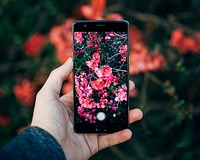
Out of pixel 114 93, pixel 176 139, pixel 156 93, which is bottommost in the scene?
pixel 176 139

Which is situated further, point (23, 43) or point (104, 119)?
point (23, 43)

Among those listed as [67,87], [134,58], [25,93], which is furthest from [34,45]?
[134,58]

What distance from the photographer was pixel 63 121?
1553mm

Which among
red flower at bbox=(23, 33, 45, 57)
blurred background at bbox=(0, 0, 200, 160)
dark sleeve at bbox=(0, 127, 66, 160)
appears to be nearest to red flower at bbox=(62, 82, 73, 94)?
blurred background at bbox=(0, 0, 200, 160)

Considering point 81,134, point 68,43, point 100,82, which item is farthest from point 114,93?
point 68,43

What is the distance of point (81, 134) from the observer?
162 centimetres

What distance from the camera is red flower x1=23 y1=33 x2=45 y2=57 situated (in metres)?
2.82

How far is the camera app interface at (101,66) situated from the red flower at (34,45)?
123 centimetres

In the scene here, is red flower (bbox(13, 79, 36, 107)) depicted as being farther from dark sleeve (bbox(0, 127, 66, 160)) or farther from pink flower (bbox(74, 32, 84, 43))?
dark sleeve (bbox(0, 127, 66, 160))

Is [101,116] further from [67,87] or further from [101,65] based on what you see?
[67,87]

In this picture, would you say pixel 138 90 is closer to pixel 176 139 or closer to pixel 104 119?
pixel 176 139

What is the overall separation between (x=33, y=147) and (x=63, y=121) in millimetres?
194

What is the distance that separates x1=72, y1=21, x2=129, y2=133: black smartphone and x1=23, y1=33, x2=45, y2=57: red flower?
1.23m

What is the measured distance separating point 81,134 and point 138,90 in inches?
50.0
